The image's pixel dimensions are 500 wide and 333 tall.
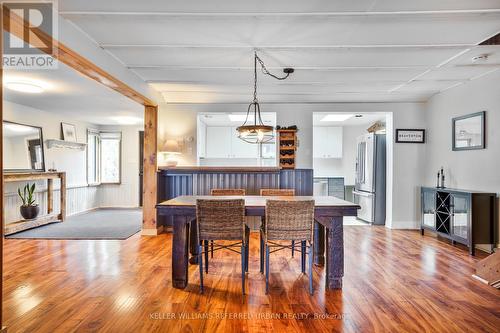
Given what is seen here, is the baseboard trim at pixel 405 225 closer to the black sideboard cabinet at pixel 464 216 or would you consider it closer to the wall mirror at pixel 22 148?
the black sideboard cabinet at pixel 464 216

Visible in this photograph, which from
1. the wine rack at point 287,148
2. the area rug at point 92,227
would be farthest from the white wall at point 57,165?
the wine rack at point 287,148

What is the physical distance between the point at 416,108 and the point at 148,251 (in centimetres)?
543

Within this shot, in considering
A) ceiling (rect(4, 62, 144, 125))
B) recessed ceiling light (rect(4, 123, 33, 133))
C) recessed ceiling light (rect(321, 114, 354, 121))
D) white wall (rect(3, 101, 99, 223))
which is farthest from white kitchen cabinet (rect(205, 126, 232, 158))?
recessed ceiling light (rect(4, 123, 33, 133))

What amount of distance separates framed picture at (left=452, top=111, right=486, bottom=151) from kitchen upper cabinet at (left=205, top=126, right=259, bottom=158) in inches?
169

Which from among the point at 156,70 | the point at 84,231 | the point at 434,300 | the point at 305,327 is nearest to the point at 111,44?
the point at 156,70

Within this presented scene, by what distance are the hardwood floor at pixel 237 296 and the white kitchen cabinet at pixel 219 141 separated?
154 inches

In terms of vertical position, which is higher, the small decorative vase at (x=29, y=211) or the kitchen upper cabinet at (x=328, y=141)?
the kitchen upper cabinet at (x=328, y=141)

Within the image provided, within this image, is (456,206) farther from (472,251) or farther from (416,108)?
(416,108)

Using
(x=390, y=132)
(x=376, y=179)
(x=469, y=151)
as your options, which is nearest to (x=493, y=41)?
(x=469, y=151)

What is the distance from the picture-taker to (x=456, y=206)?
425 cm

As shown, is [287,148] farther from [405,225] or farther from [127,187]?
[127,187]

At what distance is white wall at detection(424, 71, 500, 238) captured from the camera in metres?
3.97

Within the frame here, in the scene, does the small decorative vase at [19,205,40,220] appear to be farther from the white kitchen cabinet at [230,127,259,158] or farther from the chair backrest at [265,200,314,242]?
the chair backrest at [265,200,314,242]

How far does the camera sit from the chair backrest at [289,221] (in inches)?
110
